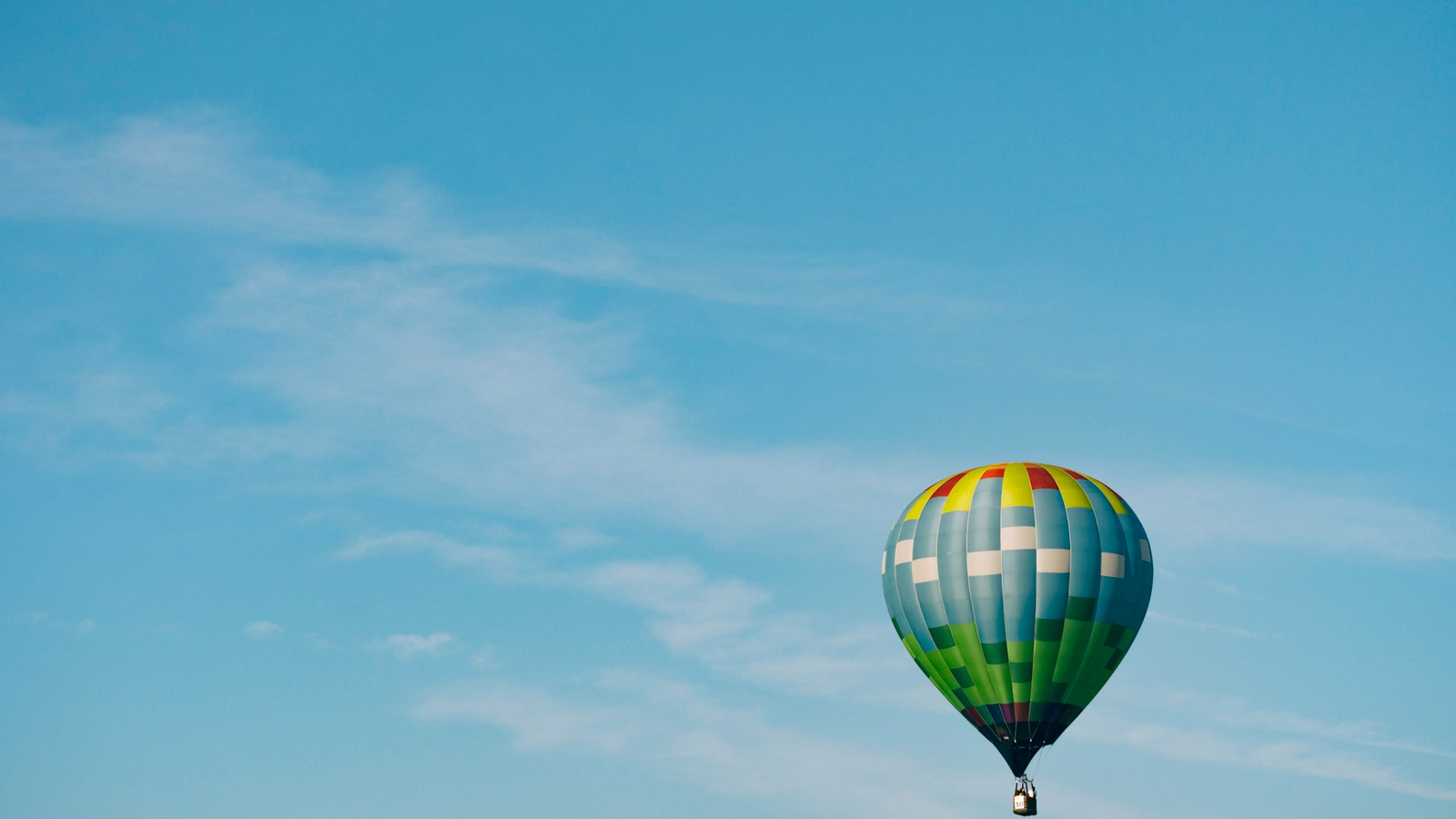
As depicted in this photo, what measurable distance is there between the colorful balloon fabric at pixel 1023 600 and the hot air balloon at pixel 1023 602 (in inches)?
1.2

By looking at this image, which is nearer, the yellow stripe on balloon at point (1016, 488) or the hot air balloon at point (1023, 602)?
the hot air balloon at point (1023, 602)

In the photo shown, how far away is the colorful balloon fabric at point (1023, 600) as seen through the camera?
5306 cm

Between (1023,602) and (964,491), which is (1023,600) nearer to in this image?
(1023,602)

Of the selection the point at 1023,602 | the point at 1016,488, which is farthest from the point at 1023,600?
the point at 1016,488

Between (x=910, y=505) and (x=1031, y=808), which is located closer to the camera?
(x=1031, y=808)

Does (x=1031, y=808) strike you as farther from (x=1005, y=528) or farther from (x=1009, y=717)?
(x=1005, y=528)

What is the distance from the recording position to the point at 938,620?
5412 cm

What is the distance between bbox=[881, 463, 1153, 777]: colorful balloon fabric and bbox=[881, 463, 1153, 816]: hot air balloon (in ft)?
0.10

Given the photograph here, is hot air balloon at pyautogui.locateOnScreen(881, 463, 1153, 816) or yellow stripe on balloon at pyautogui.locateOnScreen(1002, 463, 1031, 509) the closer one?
hot air balloon at pyautogui.locateOnScreen(881, 463, 1153, 816)

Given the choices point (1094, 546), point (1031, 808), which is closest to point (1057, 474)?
point (1094, 546)

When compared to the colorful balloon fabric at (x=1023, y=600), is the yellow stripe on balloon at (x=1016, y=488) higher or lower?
higher

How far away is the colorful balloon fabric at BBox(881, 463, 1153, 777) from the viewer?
53.1 metres

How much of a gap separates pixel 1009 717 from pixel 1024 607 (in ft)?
11.6

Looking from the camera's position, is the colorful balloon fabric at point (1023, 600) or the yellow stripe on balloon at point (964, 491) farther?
the yellow stripe on balloon at point (964, 491)
